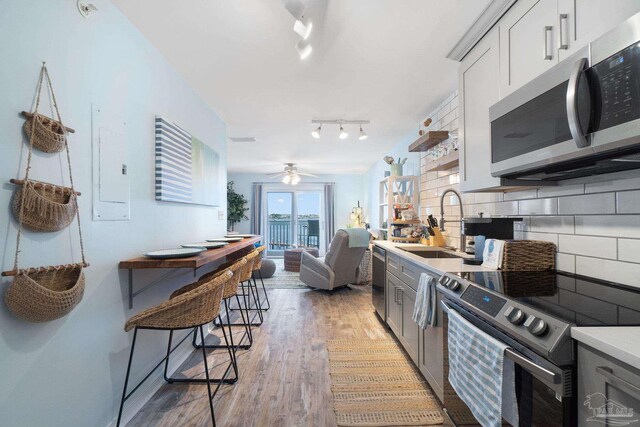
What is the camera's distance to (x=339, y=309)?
360cm

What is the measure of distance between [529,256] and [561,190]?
1.26 ft

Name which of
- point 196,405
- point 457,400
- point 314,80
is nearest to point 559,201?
point 457,400

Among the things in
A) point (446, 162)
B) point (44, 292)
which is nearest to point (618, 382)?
point (44, 292)

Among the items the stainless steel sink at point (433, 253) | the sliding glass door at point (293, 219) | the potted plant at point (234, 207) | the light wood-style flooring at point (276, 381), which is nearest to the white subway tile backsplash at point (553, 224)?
the stainless steel sink at point (433, 253)

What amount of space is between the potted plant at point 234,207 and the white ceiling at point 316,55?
3.92 meters

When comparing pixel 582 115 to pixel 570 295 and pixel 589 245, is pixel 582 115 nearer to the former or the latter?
pixel 570 295

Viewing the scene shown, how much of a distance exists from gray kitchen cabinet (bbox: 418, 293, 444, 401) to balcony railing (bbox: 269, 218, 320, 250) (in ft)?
20.8

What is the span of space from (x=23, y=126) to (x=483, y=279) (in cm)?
203

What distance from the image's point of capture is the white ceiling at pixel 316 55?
1.64 metres

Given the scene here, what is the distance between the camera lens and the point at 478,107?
1767 mm

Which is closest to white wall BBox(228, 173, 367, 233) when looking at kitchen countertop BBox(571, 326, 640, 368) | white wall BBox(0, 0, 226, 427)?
white wall BBox(0, 0, 226, 427)

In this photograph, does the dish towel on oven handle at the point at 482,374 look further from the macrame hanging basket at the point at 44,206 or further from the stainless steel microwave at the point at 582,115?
Answer: the macrame hanging basket at the point at 44,206

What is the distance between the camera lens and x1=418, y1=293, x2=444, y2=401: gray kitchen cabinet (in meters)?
1.60

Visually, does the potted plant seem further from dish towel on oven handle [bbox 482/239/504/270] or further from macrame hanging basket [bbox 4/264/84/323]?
dish towel on oven handle [bbox 482/239/504/270]
